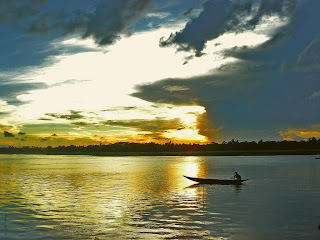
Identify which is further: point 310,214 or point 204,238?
point 310,214

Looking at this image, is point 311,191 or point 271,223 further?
point 311,191

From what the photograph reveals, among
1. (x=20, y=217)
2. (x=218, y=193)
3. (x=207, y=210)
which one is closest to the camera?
(x=20, y=217)

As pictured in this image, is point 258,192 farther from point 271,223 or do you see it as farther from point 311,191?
point 271,223

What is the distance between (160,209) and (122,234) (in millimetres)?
10494

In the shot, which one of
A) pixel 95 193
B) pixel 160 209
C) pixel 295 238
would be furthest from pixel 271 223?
pixel 95 193

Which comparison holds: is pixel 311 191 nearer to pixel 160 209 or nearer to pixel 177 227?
pixel 160 209

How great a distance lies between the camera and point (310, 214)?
1319 inches

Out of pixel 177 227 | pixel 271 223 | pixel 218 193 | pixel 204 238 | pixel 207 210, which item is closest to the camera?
pixel 204 238

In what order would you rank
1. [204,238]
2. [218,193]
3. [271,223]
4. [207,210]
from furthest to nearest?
[218,193] < [207,210] < [271,223] < [204,238]

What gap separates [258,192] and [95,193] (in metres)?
22.6

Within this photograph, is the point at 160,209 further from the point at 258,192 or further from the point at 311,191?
the point at 311,191

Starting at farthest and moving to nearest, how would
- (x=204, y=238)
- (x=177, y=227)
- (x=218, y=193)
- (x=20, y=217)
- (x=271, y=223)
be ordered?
A: (x=218, y=193) < (x=20, y=217) < (x=271, y=223) < (x=177, y=227) < (x=204, y=238)

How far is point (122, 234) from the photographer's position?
25703mm

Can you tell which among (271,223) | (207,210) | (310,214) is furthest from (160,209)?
(310,214)
